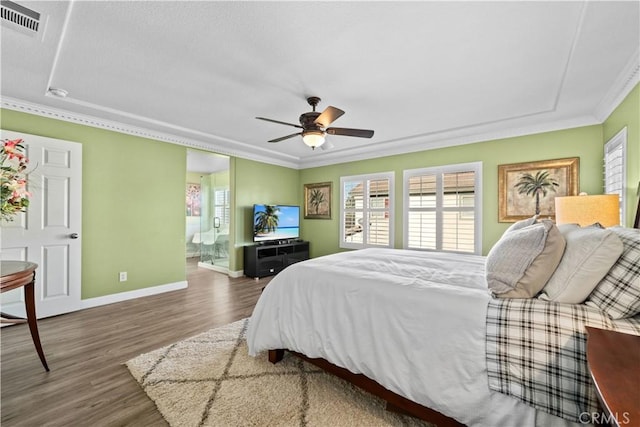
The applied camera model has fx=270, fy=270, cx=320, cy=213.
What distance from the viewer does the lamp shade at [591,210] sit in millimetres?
2260

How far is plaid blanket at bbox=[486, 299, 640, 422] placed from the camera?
1.13 meters

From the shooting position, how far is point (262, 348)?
2.18 metres

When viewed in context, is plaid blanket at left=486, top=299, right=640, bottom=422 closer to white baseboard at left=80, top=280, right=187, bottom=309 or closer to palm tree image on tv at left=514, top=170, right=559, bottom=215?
palm tree image on tv at left=514, top=170, right=559, bottom=215

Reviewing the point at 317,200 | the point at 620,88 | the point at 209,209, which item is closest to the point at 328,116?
the point at 620,88

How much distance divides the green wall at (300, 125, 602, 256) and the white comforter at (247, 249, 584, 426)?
89.7 inches

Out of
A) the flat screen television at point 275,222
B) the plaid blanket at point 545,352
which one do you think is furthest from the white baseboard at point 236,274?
the plaid blanket at point 545,352

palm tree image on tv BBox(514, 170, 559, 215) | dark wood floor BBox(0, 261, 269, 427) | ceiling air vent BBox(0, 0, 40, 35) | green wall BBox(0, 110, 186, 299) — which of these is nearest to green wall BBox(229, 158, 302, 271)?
green wall BBox(0, 110, 186, 299)

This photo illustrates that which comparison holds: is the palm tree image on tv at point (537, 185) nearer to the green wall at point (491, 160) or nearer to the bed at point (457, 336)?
the green wall at point (491, 160)

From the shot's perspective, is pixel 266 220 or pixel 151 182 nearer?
pixel 151 182

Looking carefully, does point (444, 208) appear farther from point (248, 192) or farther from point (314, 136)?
point (248, 192)

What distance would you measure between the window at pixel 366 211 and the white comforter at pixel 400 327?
277 centimetres

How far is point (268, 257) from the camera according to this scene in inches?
208

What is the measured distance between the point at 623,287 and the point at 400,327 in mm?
989

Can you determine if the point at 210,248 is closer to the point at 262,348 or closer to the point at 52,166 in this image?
the point at 52,166
